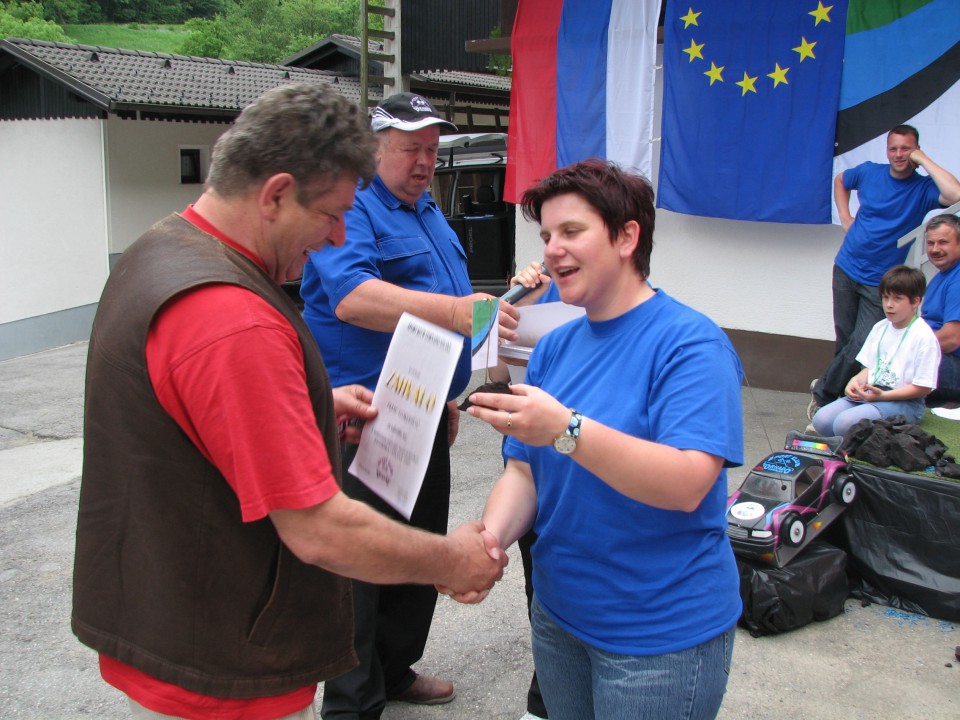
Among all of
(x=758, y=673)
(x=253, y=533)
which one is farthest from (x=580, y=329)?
(x=758, y=673)

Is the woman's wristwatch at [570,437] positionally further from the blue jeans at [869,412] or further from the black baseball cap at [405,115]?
the blue jeans at [869,412]

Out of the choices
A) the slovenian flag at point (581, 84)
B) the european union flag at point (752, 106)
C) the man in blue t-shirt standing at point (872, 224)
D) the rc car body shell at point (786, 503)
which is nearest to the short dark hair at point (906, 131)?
the man in blue t-shirt standing at point (872, 224)

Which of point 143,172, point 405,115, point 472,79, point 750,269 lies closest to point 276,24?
point 472,79

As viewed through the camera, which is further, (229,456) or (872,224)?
(872,224)

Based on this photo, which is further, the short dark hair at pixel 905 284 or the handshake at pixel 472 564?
the short dark hair at pixel 905 284

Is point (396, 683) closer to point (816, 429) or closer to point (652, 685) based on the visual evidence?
point (652, 685)

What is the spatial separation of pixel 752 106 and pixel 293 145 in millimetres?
5838

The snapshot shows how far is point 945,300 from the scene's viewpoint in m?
5.07

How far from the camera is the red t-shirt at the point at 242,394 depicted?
1377 mm

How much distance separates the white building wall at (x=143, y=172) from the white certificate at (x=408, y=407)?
42.5 ft

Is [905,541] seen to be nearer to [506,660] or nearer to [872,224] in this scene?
[506,660]

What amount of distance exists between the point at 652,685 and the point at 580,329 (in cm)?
80

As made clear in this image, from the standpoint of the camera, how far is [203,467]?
58.0 inches

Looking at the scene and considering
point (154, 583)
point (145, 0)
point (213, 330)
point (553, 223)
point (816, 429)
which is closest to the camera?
point (213, 330)
